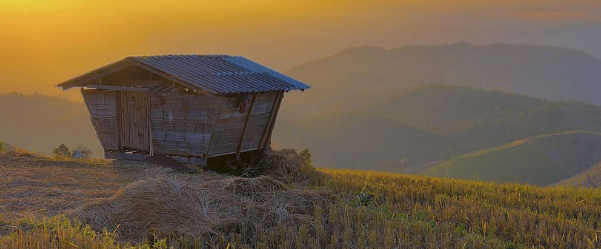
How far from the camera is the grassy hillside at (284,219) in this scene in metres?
8.89

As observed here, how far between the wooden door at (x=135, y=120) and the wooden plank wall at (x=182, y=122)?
0.93 ft

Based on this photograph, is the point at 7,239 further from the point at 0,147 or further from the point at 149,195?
the point at 0,147

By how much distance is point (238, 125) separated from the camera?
674 inches

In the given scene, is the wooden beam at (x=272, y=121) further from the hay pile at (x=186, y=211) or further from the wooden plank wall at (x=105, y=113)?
the hay pile at (x=186, y=211)

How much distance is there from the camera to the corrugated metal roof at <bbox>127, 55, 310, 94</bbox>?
1584cm

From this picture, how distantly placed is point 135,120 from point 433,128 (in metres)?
130

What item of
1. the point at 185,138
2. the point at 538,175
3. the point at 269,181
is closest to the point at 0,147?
the point at 185,138

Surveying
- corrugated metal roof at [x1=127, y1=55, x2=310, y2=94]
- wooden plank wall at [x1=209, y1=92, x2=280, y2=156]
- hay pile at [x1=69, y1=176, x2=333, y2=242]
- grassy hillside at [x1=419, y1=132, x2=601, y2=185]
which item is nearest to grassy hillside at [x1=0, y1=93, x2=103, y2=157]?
grassy hillside at [x1=419, y1=132, x2=601, y2=185]

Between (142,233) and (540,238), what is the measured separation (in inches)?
256

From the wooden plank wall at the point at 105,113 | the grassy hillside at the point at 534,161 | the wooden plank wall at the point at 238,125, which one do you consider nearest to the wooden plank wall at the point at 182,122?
the wooden plank wall at the point at 238,125

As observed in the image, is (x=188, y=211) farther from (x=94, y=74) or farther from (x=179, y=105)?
(x=94, y=74)

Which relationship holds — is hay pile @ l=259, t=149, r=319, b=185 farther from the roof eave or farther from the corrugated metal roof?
the roof eave

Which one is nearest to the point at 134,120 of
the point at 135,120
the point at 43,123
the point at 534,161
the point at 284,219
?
the point at 135,120

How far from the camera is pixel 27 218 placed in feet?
29.7
